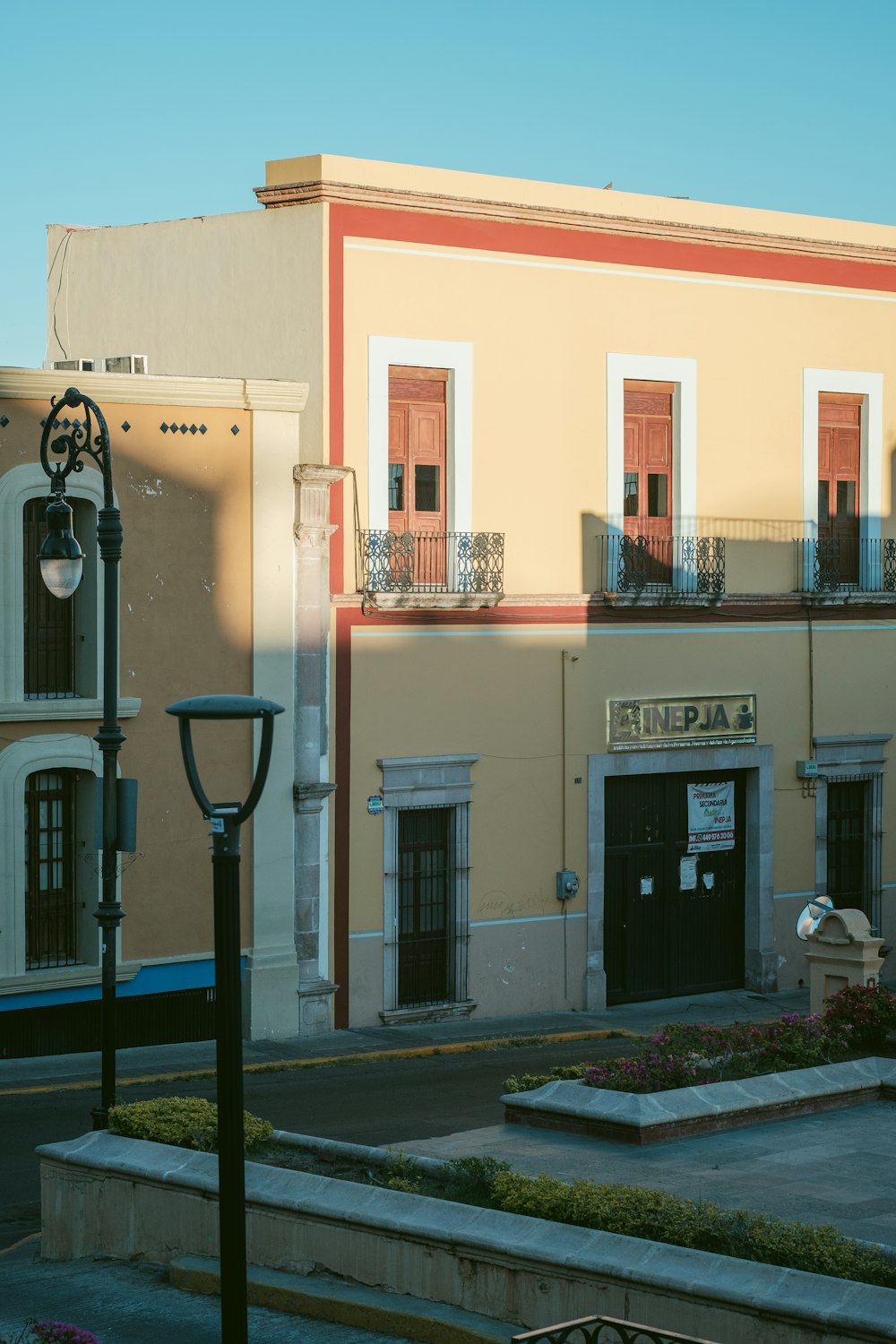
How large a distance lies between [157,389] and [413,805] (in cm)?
630

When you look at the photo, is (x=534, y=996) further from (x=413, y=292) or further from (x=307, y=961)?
(x=413, y=292)

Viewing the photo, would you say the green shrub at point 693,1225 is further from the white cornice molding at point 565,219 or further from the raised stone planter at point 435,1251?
the white cornice molding at point 565,219

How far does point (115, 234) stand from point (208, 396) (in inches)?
222

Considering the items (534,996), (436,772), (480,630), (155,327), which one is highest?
(155,327)

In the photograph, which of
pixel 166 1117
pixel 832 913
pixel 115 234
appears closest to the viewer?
pixel 166 1117

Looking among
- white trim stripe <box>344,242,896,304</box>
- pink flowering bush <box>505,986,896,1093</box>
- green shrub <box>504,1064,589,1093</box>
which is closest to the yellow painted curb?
green shrub <box>504,1064,589,1093</box>

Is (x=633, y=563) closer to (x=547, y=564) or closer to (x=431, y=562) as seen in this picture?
(x=547, y=564)

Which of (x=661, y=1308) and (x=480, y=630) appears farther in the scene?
(x=480, y=630)

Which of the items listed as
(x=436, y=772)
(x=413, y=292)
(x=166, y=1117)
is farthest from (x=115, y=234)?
(x=166, y=1117)

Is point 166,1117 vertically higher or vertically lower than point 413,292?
lower

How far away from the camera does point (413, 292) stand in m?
21.8

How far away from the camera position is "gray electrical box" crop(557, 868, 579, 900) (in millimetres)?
23000

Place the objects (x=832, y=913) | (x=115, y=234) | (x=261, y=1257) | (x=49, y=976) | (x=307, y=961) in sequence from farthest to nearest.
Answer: (x=115, y=234) < (x=307, y=961) < (x=49, y=976) < (x=832, y=913) < (x=261, y=1257)

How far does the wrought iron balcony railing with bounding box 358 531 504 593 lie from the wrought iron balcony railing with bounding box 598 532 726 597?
72.6 inches
